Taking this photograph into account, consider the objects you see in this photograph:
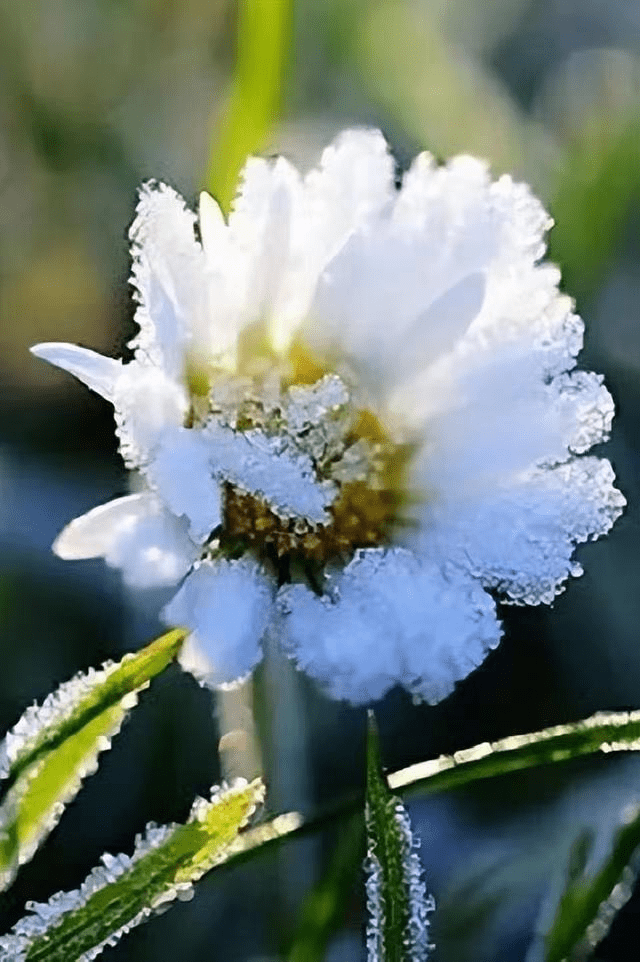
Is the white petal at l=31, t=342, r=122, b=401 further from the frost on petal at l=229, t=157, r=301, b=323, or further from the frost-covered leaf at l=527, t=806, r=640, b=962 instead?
the frost-covered leaf at l=527, t=806, r=640, b=962

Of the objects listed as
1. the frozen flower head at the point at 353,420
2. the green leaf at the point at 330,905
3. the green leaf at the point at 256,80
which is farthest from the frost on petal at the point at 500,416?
the green leaf at the point at 256,80

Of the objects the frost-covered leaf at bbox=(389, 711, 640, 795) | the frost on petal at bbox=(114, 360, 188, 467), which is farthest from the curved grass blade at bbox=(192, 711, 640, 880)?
the frost on petal at bbox=(114, 360, 188, 467)

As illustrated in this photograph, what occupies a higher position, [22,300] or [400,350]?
[22,300]

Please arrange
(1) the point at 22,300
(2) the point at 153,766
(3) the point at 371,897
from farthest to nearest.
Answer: (1) the point at 22,300, (2) the point at 153,766, (3) the point at 371,897

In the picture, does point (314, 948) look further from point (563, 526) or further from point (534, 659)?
point (534, 659)

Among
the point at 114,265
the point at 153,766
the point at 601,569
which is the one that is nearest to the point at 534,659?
the point at 601,569

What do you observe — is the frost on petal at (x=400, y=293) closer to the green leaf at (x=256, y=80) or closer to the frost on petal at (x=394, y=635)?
the frost on petal at (x=394, y=635)

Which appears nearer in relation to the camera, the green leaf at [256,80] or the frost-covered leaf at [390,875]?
the frost-covered leaf at [390,875]
